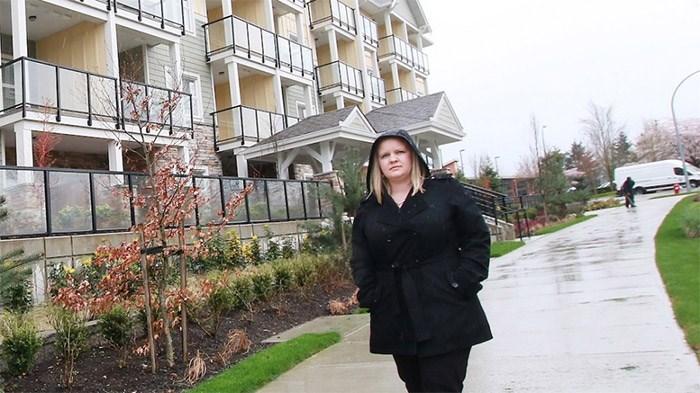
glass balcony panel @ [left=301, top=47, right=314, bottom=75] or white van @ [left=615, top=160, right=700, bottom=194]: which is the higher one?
glass balcony panel @ [left=301, top=47, right=314, bottom=75]

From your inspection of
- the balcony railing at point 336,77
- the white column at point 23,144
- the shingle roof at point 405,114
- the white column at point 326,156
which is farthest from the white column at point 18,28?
the balcony railing at point 336,77

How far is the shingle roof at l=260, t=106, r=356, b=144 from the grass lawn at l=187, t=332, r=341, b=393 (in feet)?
35.8

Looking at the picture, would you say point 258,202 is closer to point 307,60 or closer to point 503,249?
point 503,249

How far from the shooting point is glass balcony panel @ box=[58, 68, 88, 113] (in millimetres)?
12164

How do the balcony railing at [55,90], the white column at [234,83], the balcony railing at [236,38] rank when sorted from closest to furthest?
the balcony railing at [55,90] → the white column at [234,83] → the balcony railing at [236,38]

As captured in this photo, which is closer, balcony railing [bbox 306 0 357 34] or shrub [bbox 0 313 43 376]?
shrub [bbox 0 313 43 376]

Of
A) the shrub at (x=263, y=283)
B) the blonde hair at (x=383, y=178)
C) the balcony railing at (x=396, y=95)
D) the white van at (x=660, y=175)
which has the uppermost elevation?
the balcony railing at (x=396, y=95)

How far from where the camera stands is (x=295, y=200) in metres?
14.4

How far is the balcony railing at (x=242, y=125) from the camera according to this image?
17480 mm

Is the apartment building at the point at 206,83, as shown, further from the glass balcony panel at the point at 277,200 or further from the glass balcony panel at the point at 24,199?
the glass balcony panel at the point at 277,200

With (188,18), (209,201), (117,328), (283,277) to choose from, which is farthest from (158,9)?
(117,328)

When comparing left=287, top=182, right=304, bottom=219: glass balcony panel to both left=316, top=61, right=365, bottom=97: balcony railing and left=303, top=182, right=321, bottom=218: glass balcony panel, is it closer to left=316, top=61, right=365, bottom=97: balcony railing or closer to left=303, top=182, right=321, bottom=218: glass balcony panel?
left=303, top=182, right=321, bottom=218: glass balcony panel

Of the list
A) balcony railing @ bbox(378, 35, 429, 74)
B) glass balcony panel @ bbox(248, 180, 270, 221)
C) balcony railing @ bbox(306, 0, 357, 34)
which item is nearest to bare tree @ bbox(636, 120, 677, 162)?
balcony railing @ bbox(378, 35, 429, 74)

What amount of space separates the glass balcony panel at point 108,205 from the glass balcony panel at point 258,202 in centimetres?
348
